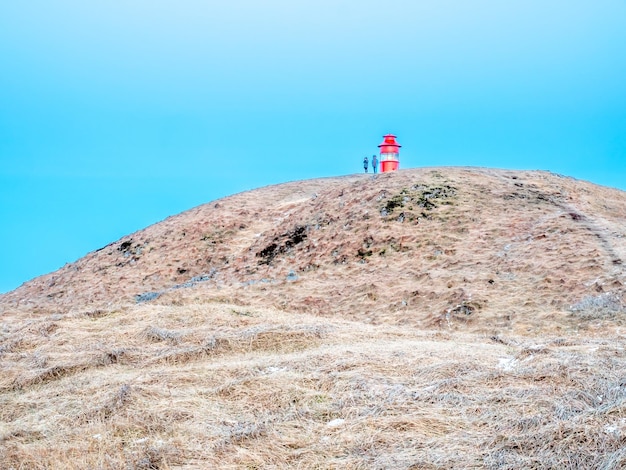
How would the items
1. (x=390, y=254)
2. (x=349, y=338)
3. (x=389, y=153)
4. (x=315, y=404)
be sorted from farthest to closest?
(x=389, y=153) < (x=390, y=254) < (x=349, y=338) < (x=315, y=404)

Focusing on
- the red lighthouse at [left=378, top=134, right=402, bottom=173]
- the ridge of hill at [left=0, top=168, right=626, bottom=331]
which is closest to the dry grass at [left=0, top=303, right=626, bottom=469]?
the ridge of hill at [left=0, top=168, right=626, bottom=331]

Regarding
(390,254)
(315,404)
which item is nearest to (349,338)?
(315,404)

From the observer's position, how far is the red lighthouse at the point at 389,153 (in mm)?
26688

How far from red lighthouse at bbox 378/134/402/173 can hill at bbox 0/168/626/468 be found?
2624mm

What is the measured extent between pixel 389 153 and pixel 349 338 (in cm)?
1768

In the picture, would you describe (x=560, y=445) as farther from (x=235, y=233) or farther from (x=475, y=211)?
(x=235, y=233)

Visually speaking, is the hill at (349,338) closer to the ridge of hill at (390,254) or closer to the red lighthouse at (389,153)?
the ridge of hill at (390,254)

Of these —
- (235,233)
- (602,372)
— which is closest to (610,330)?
(602,372)

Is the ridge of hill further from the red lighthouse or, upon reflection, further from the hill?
the red lighthouse

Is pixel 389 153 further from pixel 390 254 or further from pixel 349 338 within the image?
pixel 349 338

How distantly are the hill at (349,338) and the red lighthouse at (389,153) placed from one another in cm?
262

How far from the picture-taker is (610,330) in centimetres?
1155

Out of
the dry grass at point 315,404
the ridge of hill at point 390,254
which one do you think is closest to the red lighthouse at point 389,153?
the ridge of hill at point 390,254

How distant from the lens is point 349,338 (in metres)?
10.2
